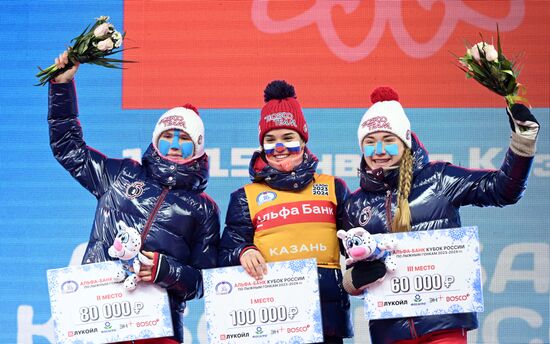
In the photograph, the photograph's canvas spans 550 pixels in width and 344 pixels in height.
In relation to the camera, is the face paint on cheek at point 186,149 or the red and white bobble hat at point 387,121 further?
the face paint on cheek at point 186,149

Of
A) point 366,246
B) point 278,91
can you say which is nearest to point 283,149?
point 278,91

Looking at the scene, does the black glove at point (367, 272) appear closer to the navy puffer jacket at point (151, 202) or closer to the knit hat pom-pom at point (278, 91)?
the navy puffer jacket at point (151, 202)

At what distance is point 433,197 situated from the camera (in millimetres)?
3520

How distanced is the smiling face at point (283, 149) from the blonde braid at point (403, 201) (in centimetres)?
44

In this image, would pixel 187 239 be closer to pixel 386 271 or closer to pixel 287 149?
pixel 287 149

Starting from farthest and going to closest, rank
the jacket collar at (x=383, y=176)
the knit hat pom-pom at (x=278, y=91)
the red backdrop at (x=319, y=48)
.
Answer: the red backdrop at (x=319, y=48) → the knit hat pom-pom at (x=278, y=91) → the jacket collar at (x=383, y=176)

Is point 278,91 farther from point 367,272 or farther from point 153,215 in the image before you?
point 367,272

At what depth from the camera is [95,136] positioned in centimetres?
491

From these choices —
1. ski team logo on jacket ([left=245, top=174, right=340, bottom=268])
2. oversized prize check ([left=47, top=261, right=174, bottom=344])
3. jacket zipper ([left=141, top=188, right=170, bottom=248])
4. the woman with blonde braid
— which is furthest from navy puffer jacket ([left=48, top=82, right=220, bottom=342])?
the woman with blonde braid

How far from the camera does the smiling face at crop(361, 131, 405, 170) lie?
11.7 ft

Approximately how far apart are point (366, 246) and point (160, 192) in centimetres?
90

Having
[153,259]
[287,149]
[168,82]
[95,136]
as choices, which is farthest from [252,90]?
[153,259]

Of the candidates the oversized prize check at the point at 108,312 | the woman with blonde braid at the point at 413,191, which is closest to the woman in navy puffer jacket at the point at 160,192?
the oversized prize check at the point at 108,312

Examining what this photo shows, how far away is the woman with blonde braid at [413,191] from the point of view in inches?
133
